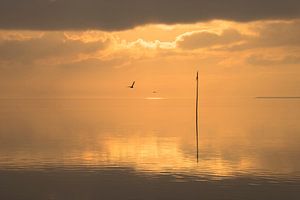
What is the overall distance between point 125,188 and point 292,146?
35.1 m

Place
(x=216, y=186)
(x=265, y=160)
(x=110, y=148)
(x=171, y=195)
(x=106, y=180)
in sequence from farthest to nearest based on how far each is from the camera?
(x=110, y=148) < (x=265, y=160) < (x=106, y=180) < (x=216, y=186) < (x=171, y=195)

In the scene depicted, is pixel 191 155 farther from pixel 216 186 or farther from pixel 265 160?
pixel 216 186

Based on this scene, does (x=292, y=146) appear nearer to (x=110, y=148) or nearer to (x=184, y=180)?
(x=110, y=148)

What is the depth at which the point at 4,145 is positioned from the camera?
66.6m

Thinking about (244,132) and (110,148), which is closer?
(110,148)

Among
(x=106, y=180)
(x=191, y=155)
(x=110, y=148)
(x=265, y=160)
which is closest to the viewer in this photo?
(x=106, y=180)

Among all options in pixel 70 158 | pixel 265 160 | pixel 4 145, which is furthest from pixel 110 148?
pixel 265 160

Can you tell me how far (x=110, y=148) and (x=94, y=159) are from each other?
10.6 metres

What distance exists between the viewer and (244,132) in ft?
295

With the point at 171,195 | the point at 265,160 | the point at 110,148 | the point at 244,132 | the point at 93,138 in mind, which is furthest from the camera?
the point at 244,132

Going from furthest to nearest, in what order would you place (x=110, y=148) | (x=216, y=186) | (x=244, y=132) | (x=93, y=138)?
(x=244, y=132)
(x=93, y=138)
(x=110, y=148)
(x=216, y=186)

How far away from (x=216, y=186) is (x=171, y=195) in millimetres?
4397

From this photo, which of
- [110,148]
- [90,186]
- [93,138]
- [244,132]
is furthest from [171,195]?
[244,132]

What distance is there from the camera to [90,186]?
3891 cm
